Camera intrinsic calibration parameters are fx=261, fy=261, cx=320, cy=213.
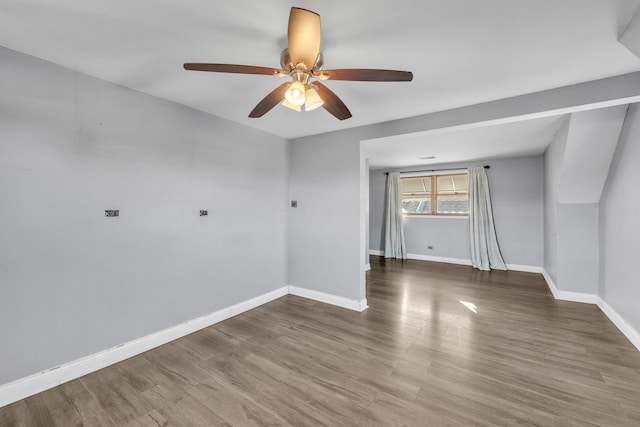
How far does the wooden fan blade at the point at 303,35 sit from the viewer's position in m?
1.18

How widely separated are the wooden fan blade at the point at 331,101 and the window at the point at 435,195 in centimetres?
527

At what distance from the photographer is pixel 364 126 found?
336 cm

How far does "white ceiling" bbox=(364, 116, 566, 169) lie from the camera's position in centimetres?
339

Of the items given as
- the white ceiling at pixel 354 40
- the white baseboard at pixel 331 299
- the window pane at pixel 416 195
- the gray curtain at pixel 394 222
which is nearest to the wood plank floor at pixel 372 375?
the white baseboard at pixel 331 299

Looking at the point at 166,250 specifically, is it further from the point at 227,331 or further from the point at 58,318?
the point at 227,331

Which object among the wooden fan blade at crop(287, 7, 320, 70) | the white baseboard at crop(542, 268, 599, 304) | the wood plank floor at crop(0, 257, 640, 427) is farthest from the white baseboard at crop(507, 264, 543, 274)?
the wooden fan blade at crop(287, 7, 320, 70)

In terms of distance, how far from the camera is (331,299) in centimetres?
363

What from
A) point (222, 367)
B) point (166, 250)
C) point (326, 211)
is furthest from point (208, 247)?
point (326, 211)

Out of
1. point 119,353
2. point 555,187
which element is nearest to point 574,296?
point 555,187

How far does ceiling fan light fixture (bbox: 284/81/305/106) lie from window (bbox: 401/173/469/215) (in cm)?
568

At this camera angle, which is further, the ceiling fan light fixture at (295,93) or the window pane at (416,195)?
the window pane at (416,195)

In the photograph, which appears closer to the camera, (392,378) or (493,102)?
(392,378)

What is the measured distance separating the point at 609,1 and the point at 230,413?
322 centimetres

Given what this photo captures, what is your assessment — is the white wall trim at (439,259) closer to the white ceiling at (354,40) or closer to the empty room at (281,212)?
the empty room at (281,212)
